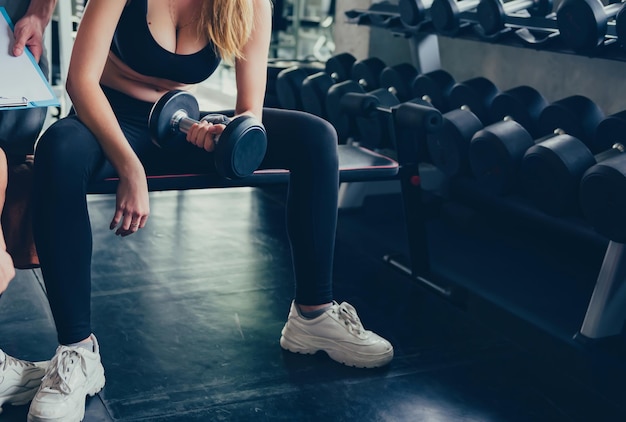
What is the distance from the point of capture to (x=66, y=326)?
1.54m

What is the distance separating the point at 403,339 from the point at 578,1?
3.63 ft

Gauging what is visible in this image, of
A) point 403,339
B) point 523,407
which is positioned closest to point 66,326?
point 403,339

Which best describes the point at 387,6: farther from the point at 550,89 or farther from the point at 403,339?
the point at 403,339

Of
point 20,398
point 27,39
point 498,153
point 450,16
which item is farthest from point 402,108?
point 20,398

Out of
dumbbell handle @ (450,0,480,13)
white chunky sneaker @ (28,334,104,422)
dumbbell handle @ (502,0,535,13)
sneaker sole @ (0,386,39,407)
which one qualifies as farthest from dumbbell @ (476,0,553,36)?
sneaker sole @ (0,386,39,407)

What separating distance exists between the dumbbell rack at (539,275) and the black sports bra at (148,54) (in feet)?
2.48

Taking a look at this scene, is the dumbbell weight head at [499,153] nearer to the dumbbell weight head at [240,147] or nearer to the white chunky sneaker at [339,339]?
the white chunky sneaker at [339,339]

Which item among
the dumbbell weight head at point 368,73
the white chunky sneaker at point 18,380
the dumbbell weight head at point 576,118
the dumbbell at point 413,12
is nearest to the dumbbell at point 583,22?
the dumbbell weight head at point 576,118

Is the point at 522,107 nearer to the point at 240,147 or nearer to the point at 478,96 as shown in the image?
the point at 478,96

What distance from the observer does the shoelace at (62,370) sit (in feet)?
4.89

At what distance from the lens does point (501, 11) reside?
2.52 metres

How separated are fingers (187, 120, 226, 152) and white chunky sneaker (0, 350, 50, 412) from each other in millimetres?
588

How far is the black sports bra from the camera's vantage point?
5.25ft

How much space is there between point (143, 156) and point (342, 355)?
0.66 m
